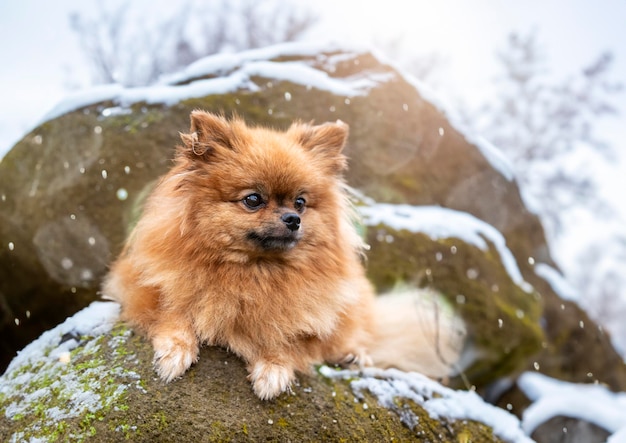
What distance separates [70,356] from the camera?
2.38 meters

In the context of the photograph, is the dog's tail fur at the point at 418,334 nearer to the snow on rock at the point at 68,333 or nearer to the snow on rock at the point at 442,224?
the snow on rock at the point at 442,224

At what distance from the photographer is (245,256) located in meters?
2.45

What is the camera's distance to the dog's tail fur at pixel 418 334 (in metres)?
3.19

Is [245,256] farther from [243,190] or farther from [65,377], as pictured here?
[65,377]

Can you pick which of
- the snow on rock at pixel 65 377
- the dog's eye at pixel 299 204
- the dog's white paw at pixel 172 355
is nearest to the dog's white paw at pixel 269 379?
the dog's white paw at pixel 172 355

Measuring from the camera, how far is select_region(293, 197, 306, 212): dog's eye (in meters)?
2.53

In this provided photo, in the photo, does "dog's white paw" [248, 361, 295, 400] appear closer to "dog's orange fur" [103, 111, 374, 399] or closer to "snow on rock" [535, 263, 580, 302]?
"dog's orange fur" [103, 111, 374, 399]

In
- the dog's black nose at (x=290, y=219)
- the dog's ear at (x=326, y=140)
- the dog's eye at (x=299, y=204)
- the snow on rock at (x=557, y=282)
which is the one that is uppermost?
the dog's ear at (x=326, y=140)

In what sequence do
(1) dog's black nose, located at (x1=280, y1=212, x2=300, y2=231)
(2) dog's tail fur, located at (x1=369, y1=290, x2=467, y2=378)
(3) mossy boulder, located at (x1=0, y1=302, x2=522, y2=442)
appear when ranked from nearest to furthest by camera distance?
(3) mossy boulder, located at (x1=0, y1=302, x2=522, y2=442) → (1) dog's black nose, located at (x1=280, y1=212, x2=300, y2=231) → (2) dog's tail fur, located at (x1=369, y1=290, x2=467, y2=378)

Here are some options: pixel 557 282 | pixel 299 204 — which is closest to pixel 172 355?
pixel 299 204

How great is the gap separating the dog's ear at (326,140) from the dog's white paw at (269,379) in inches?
43.4

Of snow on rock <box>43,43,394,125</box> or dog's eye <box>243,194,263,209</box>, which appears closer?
dog's eye <box>243,194,263,209</box>

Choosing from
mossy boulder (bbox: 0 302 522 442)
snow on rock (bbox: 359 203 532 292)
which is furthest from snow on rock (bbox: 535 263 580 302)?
mossy boulder (bbox: 0 302 522 442)

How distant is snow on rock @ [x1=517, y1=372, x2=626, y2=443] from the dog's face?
2.68 metres
